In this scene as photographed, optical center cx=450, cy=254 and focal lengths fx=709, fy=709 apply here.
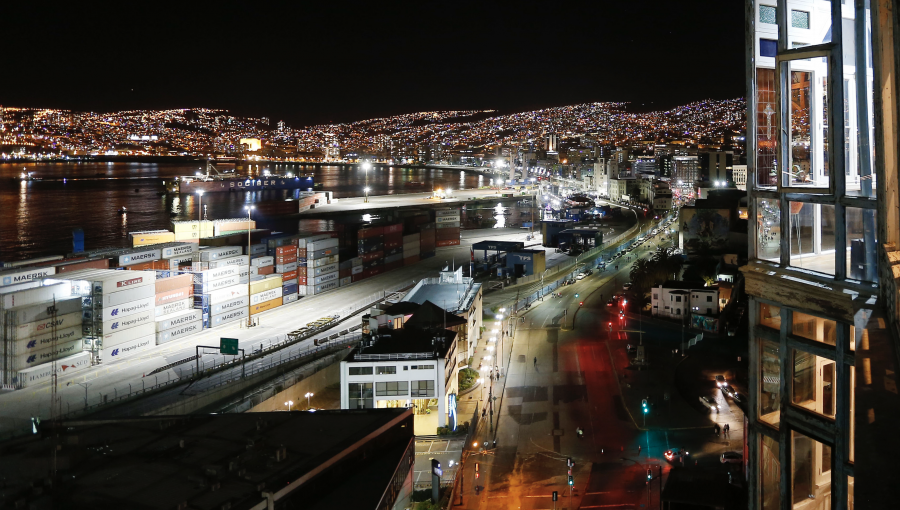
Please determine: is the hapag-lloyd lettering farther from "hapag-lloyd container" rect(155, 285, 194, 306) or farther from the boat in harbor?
the boat in harbor

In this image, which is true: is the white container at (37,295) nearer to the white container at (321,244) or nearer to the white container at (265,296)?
the white container at (265,296)

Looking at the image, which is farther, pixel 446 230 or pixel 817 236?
pixel 446 230

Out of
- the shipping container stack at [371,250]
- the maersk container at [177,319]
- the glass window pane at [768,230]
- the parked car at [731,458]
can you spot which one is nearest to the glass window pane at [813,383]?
the glass window pane at [768,230]

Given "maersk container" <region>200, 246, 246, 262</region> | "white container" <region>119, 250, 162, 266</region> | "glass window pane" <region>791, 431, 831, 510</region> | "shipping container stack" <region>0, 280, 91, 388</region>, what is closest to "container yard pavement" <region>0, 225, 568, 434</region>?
"shipping container stack" <region>0, 280, 91, 388</region>

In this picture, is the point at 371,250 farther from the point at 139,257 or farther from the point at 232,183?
the point at 232,183

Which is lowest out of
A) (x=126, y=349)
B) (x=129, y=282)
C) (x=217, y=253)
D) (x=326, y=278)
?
(x=126, y=349)

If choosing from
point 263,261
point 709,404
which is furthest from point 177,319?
point 709,404
